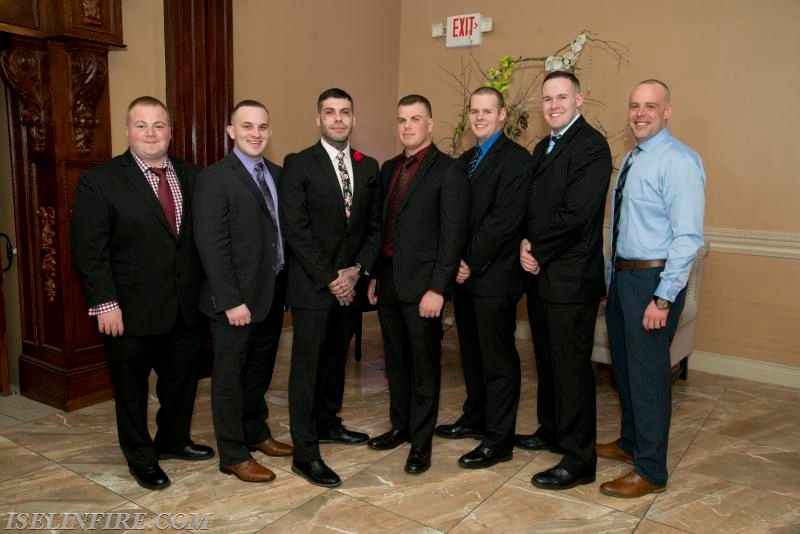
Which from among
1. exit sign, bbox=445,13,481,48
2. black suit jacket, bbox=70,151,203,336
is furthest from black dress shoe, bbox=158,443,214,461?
exit sign, bbox=445,13,481,48

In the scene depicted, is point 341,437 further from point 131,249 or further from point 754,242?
point 754,242

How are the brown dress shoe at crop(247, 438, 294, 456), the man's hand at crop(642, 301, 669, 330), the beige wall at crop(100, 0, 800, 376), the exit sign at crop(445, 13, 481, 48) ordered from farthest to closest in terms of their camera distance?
1. the exit sign at crop(445, 13, 481, 48)
2. the beige wall at crop(100, 0, 800, 376)
3. the brown dress shoe at crop(247, 438, 294, 456)
4. the man's hand at crop(642, 301, 669, 330)

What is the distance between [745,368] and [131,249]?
4.12m

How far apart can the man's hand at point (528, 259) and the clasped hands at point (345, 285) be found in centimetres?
73

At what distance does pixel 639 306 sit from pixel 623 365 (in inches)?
14.8

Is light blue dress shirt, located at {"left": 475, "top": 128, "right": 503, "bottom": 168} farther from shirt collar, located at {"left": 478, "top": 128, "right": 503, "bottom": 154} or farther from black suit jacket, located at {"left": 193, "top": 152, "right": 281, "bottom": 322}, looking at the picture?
black suit jacket, located at {"left": 193, "top": 152, "right": 281, "bottom": 322}

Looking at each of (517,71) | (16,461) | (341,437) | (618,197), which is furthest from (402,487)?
(517,71)

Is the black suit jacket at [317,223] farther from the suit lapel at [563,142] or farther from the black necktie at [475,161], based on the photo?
the suit lapel at [563,142]

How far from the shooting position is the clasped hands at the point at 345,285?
9.18ft

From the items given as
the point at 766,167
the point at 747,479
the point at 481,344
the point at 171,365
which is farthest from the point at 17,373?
the point at 766,167

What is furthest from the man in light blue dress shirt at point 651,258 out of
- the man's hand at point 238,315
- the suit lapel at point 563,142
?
the man's hand at point 238,315

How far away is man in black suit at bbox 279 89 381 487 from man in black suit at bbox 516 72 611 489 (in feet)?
2.56

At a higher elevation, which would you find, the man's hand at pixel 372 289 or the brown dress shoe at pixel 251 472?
the man's hand at pixel 372 289

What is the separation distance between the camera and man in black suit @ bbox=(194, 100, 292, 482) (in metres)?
2.66
